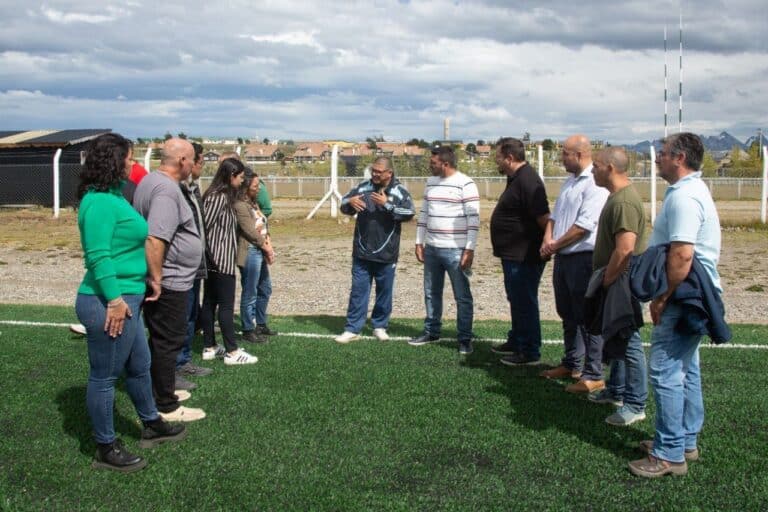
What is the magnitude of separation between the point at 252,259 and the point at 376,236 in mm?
1338

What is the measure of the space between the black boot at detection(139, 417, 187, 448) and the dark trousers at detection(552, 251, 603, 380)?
3.20 metres

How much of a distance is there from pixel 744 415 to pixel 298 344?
→ 4.17 meters

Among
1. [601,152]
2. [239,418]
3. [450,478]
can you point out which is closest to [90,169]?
[239,418]

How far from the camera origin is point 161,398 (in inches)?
207

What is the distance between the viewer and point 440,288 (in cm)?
770

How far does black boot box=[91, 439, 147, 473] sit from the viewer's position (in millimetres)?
4375

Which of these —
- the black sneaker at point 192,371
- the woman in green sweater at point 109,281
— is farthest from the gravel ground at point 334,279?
the woman in green sweater at point 109,281

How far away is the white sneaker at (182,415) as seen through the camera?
525 centimetres

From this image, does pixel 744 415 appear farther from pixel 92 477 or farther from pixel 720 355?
pixel 92 477

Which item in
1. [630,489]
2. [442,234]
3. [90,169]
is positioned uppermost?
[90,169]

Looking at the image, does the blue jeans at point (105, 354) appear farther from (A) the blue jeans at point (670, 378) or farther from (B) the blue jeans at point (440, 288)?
(B) the blue jeans at point (440, 288)

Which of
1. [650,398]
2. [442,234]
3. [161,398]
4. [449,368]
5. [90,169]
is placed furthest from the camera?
[442,234]

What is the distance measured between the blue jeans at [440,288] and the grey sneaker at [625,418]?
2.20m

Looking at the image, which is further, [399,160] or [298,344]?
[399,160]
